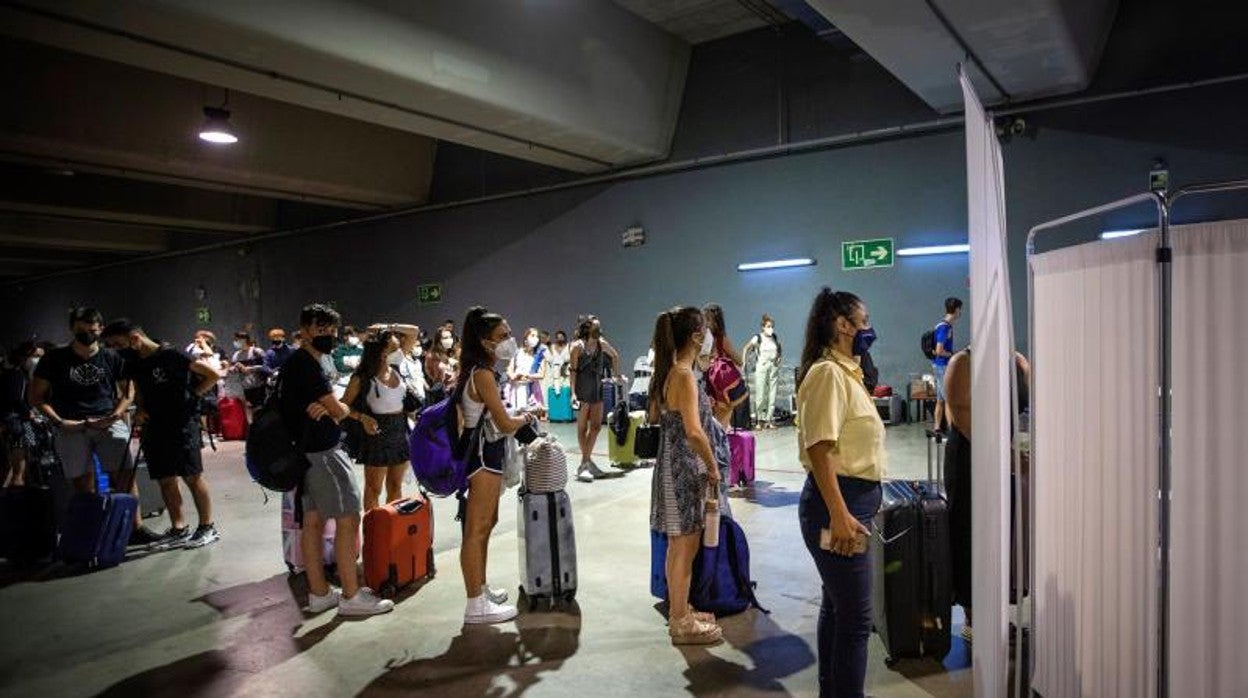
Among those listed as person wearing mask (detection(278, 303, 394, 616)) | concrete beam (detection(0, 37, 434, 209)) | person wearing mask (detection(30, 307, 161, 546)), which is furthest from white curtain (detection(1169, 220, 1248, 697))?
concrete beam (detection(0, 37, 434, 209))

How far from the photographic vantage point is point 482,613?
12.7 ft

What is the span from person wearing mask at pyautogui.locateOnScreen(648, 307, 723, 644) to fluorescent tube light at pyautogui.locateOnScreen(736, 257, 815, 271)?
7991 mm

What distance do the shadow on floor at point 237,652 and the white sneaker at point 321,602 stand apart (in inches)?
2.6

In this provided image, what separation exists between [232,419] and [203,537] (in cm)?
697

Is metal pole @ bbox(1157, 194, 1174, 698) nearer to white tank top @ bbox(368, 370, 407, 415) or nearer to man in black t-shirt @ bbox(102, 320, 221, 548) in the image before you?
white tank top @ bbox(368, 370, 407, 415)

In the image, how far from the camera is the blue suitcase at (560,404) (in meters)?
12.7

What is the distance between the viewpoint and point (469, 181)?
47.9 feet

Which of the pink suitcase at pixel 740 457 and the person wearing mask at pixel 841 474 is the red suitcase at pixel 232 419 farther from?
the person wearing mask at pixel 841 474

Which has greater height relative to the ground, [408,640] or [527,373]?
[527,373]

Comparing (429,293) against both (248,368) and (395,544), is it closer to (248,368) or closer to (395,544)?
(248,368)

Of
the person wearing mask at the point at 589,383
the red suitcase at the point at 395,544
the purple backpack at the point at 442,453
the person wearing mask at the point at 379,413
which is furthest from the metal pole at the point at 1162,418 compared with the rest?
the person wearing mask at the point at 589,383

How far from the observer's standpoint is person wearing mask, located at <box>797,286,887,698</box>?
7.84 feet

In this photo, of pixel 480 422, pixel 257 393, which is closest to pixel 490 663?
pixel 480 422

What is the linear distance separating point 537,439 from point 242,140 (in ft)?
35.2
